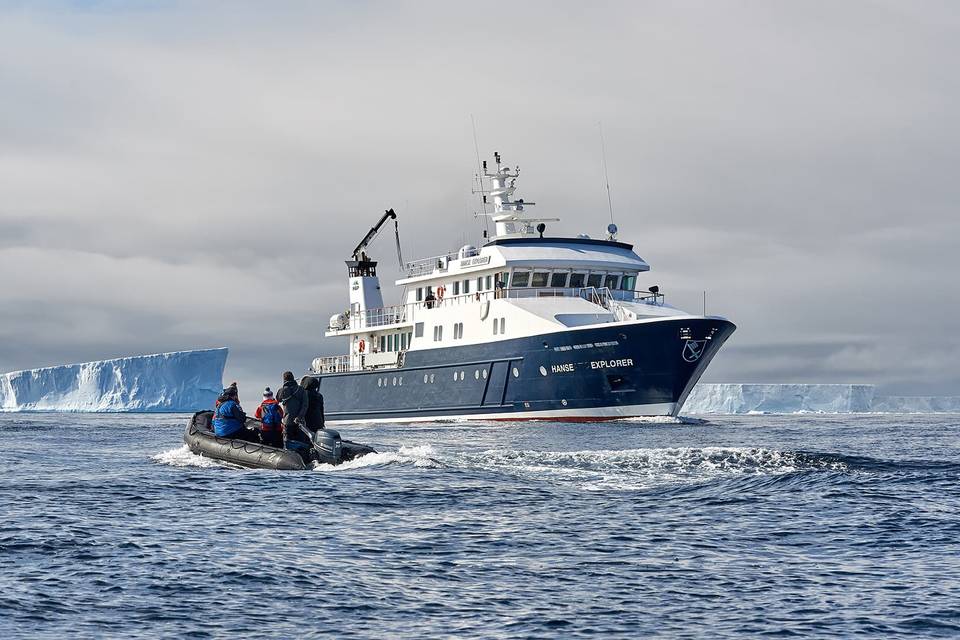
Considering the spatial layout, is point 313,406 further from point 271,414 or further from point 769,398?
point 769,398

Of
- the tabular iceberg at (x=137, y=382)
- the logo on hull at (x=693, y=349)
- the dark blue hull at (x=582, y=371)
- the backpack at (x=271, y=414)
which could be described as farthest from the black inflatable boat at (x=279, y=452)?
the tabular iceberg at (x=137, y=382)

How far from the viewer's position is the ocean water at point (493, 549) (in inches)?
375

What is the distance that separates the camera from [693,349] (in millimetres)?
38969

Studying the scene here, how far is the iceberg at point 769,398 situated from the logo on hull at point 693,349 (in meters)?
62.3

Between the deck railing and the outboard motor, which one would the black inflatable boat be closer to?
the outboard motor

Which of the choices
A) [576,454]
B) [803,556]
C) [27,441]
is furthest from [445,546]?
[27,441]

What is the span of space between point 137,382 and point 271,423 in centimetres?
7366

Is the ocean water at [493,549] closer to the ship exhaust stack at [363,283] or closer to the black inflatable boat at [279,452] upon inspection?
the black inflatable boat at [279,452]

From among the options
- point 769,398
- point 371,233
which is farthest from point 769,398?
point 371,233

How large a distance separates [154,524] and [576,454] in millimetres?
11575

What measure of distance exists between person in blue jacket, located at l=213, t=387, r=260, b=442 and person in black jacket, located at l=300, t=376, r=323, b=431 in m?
2.20

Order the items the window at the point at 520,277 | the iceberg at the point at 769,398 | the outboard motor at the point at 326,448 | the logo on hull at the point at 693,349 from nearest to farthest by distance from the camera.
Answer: the outboard motor at the point at 326,448, the logo on hull at the point at 693,349, the window at the point at 520,277, the iceberg at the point at 769,398

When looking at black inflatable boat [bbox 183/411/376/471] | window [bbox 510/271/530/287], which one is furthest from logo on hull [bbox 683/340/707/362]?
black inflatable boat [bbox 183/411/376/471]

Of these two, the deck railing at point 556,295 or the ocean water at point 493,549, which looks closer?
the ocean water at point 493,549
